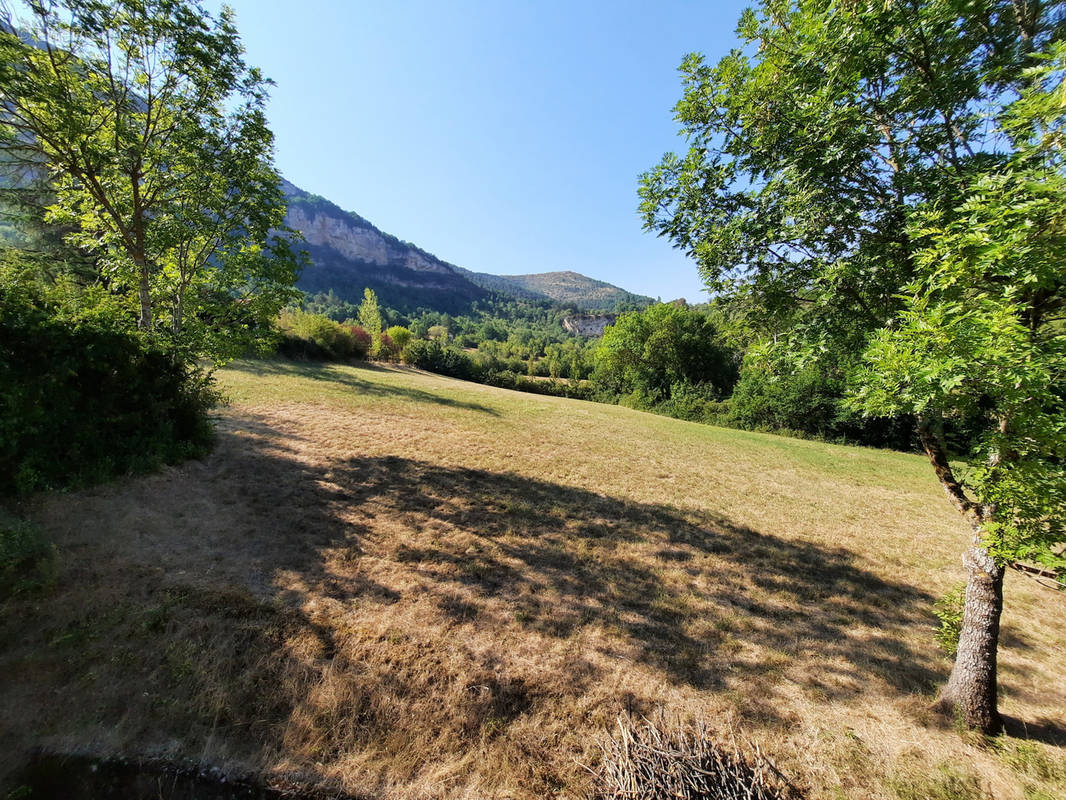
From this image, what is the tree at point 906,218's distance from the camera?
2.45 m

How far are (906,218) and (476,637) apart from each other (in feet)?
18.9

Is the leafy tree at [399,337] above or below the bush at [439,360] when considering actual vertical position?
above

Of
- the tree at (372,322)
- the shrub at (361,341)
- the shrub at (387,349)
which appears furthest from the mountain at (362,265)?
the shrub at (361,341)

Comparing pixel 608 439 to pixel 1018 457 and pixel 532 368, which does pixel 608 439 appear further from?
pixel 532 368

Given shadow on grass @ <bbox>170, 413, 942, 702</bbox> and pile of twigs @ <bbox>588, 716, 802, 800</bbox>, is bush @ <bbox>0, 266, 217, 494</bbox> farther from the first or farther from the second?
pile of twigs @ <bbox>588, 716, 802, 800</bbox>

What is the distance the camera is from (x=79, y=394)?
583 centimetres

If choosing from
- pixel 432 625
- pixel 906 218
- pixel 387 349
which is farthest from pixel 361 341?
pixel 906 218

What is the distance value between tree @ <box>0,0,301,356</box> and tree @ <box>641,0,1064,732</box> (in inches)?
344

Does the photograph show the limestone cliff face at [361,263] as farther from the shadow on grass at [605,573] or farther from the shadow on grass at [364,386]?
the shadow on grass at [605,573]

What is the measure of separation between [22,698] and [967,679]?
8071 millimetres

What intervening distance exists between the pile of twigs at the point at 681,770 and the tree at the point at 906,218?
236 cm

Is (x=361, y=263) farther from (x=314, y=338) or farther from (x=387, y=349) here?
(x=314, y=338)

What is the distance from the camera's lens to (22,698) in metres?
2.86

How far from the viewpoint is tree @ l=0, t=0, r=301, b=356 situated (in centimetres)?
590
